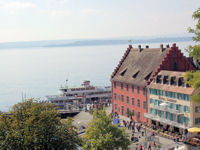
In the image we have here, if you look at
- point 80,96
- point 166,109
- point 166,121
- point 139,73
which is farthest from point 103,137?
point 80,96

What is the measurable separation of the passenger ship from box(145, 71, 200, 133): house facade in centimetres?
3580

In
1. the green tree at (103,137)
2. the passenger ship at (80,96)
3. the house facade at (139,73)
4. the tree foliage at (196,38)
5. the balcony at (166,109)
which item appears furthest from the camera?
the passenger ship at (80,96)

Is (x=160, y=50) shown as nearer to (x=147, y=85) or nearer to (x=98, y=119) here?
(x=147, y=85)

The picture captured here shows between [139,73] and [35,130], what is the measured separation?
137ft

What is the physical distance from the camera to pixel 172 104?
192 ft

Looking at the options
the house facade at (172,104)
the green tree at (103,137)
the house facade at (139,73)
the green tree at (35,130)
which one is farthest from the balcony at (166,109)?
the green tree at (35,130)

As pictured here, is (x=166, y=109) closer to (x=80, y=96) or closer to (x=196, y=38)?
(x=196, y=38)

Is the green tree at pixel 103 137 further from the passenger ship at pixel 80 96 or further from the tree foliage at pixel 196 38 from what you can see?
the passenger ship at pixel 80 96

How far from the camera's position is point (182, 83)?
56.5 metres

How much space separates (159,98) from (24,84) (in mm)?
124269

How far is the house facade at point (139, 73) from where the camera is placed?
66188 mm

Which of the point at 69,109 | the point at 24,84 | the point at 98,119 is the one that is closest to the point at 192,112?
the point at 98,119

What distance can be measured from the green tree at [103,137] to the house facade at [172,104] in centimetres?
1552

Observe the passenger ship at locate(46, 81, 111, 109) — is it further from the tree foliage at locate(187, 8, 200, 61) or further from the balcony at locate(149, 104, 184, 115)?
the tree foliage at locate(187, 8, 200, 61)
